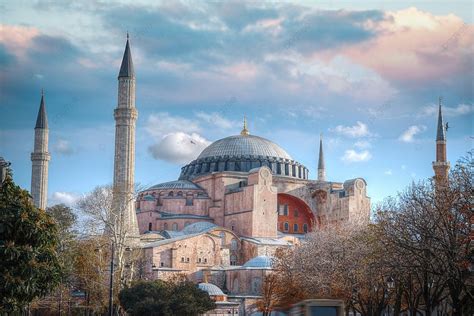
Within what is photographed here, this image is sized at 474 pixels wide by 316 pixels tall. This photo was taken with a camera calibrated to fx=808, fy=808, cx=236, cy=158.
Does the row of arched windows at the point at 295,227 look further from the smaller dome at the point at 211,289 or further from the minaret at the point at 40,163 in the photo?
the minaret at the point at 40,163

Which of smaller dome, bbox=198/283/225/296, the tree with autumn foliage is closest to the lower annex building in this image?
smaller dome, bbox=198/283/225/296

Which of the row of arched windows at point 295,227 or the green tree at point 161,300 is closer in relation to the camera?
the green tree at point 161,300

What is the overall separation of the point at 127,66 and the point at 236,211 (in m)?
19.5

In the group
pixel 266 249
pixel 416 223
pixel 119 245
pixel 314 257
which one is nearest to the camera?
pixel 416 223

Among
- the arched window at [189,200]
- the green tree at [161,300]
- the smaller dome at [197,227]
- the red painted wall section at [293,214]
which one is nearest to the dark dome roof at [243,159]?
the red painted wall section at [293,214]

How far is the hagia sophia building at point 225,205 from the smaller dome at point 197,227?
9cm

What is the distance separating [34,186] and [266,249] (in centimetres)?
2087

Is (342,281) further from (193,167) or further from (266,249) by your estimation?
(193,167)

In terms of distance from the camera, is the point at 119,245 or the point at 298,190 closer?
the point at 119,245

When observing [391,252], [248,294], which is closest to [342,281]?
[391,252]

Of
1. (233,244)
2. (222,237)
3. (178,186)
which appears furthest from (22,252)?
(178,186)

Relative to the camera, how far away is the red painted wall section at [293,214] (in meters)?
80.7

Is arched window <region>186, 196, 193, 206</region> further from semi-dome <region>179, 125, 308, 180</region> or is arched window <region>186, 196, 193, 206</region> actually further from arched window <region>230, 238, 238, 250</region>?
arched window <region>230, 238, 238, 250</region>

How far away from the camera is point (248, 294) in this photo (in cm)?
6303
